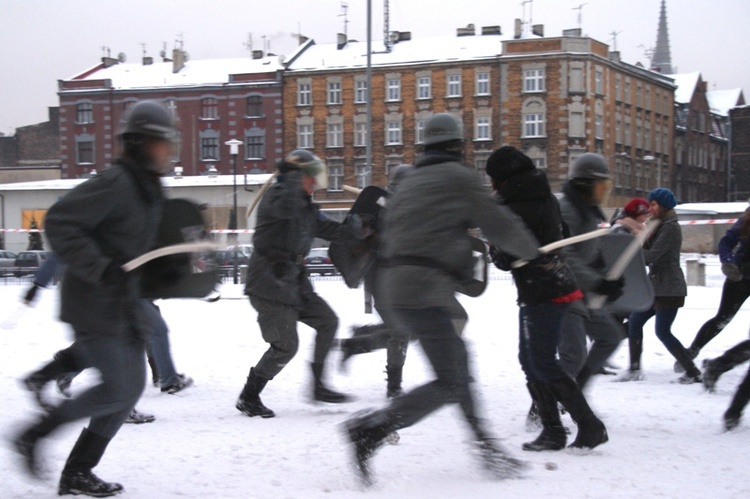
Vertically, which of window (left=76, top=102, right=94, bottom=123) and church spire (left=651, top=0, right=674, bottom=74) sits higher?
church spire (left=651, top=0, right=674, bottom=74)

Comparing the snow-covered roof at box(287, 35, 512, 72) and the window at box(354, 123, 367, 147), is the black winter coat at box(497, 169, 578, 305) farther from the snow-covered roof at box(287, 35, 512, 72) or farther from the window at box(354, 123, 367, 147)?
the window at box(354, 123, 367, 147)

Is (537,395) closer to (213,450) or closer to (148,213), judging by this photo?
(213,450)

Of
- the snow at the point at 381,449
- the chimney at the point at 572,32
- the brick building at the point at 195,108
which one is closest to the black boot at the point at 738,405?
the snow at the point at 381,449

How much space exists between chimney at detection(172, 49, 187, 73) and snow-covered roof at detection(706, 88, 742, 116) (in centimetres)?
4750

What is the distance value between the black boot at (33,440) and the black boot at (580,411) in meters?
2.58

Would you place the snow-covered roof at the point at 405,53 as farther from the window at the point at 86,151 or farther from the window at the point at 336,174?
the window at the point at 86,151

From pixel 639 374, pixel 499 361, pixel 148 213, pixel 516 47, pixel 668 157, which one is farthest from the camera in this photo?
pixel 668 157

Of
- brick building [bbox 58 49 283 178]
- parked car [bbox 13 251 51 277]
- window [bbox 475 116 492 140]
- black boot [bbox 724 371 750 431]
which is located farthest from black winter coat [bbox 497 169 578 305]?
brick building [bbox 58 49 283 178]

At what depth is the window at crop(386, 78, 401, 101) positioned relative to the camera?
52.4 metres

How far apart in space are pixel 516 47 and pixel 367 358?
4419 cm

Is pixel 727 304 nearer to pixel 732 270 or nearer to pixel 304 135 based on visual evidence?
pixel 732 270

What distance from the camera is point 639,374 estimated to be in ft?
25.2

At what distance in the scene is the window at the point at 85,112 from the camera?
56.4 m

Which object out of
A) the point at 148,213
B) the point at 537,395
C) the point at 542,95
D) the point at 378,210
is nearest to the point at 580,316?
the point at 537,395
